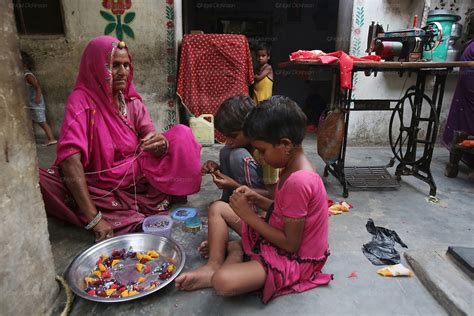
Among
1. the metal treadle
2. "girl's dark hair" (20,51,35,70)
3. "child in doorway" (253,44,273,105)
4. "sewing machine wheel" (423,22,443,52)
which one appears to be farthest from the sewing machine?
"girl's dark hair" (20,51,35,70)

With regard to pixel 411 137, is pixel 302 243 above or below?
below

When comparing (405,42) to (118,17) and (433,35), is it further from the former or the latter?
Result: (118,17)

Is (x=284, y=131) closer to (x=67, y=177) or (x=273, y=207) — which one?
(x=273, y=207)

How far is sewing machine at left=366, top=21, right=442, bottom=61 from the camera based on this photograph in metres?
2.84

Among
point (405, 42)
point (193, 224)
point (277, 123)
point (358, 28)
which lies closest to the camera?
point (277, 123)

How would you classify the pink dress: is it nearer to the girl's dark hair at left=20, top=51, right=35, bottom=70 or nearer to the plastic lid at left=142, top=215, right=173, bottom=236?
the plastic lid at left=142, top=215, right=173, bottom=236

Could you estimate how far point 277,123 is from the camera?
1445 mm

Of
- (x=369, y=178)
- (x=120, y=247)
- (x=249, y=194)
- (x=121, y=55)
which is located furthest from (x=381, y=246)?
(x=121, y=55)

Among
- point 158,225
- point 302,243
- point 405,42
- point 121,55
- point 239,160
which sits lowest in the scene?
point 158,225

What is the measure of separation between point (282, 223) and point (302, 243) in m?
0.14

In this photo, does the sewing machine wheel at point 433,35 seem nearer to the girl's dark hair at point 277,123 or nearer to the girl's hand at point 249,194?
the girl's dark hair at point 277,123

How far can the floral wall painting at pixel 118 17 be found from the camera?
429 cm

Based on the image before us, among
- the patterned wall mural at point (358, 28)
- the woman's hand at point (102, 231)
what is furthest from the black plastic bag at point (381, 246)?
the patterned wall mural at point (358, 28)

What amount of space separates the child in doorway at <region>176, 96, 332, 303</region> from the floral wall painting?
364 centimetres
